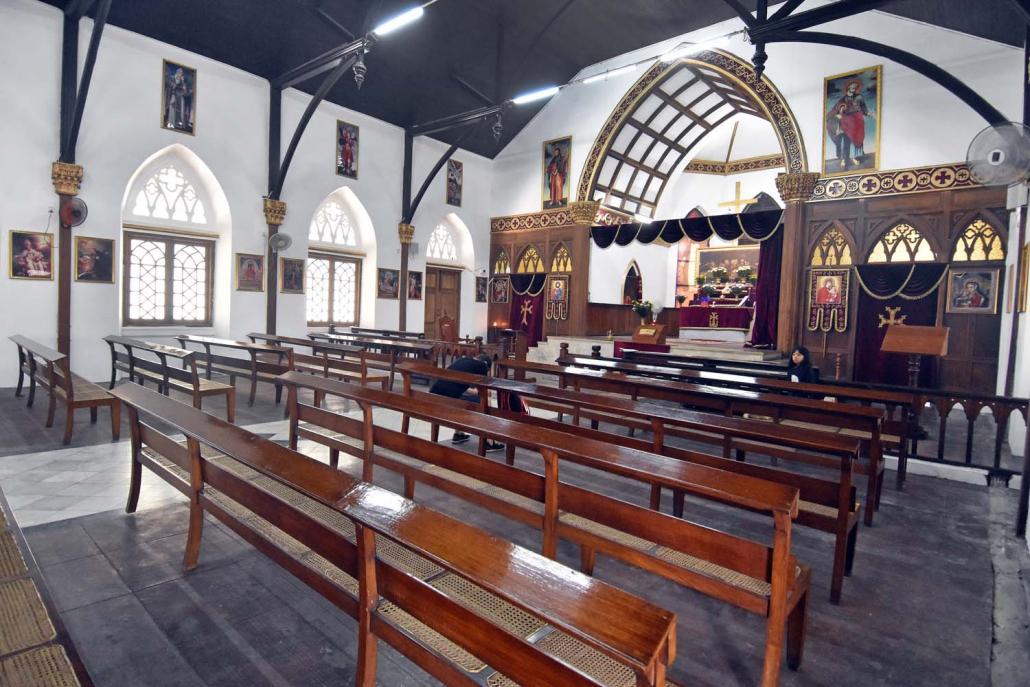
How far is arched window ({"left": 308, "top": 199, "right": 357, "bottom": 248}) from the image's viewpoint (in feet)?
38.1

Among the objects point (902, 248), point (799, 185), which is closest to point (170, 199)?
point (799, 185)

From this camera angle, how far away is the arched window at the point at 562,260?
1298cm

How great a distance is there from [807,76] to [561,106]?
550 cm

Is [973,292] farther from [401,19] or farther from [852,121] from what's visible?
[401,19]

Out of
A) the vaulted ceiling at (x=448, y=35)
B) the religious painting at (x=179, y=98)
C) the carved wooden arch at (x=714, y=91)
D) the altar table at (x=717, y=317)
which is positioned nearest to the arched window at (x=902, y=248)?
the carved wooden arch at (x=714, y=91)

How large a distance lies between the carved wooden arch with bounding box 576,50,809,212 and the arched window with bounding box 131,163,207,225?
25.6 ft

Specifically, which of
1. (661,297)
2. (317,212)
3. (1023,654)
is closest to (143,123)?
(317,212)

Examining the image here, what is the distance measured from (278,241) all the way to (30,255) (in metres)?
3.58

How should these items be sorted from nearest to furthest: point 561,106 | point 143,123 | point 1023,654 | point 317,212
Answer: point 1023,654, point 143,123, point 317,212, point 561,106

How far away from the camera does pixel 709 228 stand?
34.5 ft

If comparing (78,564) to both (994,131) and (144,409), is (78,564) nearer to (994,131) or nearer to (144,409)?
(144,409)

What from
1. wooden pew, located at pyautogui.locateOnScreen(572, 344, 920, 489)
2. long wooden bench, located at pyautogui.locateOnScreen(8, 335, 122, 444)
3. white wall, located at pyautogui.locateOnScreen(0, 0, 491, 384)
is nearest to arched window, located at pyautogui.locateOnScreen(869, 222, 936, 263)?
wooden pew, located at pyautogui.locateOnScreen(572, 344, 920, 489)

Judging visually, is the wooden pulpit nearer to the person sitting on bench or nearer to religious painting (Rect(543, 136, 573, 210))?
the person sitting on bench

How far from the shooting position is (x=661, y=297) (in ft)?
52.9
